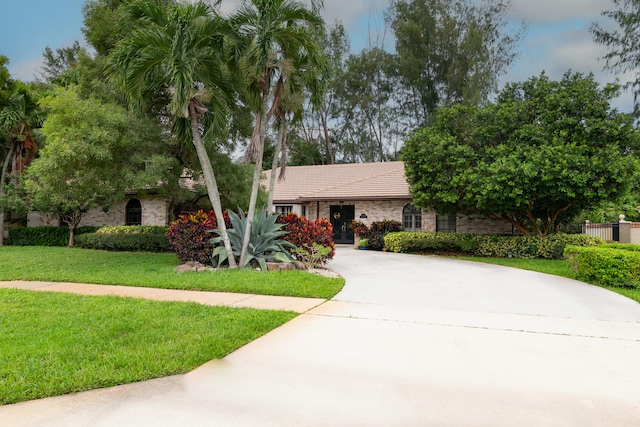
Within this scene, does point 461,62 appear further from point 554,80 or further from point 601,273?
point 601,273

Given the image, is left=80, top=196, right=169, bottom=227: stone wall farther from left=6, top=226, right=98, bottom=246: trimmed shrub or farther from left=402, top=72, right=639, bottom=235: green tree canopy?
left=402, top=72, right=639, bottom=235: green tree canopy

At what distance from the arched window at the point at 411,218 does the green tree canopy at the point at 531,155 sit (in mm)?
3926

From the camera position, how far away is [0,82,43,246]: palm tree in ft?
64.1

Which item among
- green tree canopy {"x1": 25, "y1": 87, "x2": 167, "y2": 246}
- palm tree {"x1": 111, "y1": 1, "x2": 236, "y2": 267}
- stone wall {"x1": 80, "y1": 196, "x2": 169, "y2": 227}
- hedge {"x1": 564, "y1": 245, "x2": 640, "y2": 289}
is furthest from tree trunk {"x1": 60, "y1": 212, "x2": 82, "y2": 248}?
hedge {"x1": 564, "y1": 245, "x2": 640, "y2": 289}

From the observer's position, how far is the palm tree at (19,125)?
64.1 ft

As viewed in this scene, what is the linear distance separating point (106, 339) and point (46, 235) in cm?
1960

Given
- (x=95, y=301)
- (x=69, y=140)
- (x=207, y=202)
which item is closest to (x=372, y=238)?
(x=207, y=202)

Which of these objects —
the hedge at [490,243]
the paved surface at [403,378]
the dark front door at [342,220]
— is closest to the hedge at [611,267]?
the paved surface at [403,378]

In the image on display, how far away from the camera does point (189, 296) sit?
300 inches

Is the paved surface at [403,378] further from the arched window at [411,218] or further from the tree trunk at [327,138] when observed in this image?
the tree trunk at [327,138]

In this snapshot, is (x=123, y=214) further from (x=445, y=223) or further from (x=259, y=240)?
(x=445, y=223)

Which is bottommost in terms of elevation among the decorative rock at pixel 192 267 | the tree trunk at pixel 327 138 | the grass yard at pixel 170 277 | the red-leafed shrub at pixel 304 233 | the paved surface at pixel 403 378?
the paved surface at pixel 403 378

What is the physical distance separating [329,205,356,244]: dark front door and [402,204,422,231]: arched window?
2.96m

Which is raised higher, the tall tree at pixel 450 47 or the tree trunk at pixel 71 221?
the tall tree at pixel 450 47
